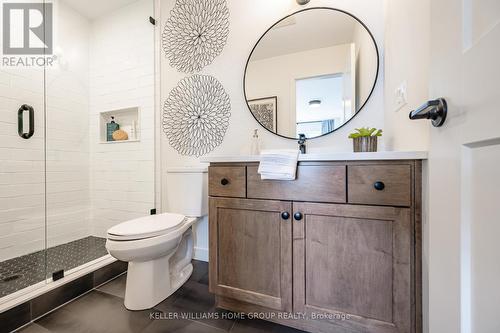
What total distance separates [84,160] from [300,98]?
7.95 feet

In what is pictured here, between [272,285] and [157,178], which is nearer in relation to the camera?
[272,285]

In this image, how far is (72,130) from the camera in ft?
7.25

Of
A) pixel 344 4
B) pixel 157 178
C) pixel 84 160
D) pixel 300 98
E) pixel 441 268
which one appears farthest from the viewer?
pixel 84 160

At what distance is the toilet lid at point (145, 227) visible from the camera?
45.7 inches

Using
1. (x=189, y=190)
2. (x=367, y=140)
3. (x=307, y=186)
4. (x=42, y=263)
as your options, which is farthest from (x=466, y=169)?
(x=42, y=263)

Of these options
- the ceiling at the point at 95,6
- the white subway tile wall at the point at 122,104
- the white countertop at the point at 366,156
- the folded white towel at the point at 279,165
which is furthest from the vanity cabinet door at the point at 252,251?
the ceiling at the point at 95,6

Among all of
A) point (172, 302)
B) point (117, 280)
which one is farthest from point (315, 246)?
point (117, 280)

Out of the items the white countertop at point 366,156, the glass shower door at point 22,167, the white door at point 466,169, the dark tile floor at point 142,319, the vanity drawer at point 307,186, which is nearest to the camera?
the white door at point 466,169

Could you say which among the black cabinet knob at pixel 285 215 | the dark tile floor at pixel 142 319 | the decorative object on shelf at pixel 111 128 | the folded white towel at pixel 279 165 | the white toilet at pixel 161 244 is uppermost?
the decorative object on shelf at pixel 111 128

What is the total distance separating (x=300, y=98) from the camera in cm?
152

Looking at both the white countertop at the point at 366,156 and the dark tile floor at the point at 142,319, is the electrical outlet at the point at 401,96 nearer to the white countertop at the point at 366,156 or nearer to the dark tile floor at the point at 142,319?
the white countertop at the point at 366,156

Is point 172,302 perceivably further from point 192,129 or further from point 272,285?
point 192,129

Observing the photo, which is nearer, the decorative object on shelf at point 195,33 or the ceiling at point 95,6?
the decorative object on shelf at point 195,33

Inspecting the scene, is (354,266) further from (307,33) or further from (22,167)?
(22,167)
